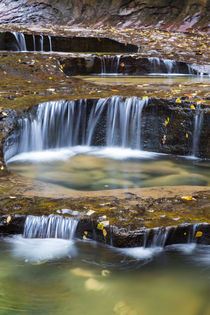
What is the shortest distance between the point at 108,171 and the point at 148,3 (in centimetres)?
1345

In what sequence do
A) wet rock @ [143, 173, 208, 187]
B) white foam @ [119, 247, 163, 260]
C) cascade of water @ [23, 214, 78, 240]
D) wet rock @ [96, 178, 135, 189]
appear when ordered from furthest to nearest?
1. wet rock @ [143, 173, 208, 187]
2. wet rock @ [96, 178, 135, 189]
3. cascade of water @ [23, 214, 78, 240]
4. white foam @ [119, 247, 163, 260]

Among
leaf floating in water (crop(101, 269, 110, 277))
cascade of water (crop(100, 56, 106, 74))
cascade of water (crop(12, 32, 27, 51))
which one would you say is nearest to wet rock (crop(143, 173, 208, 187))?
leaf floating in water (crop(101, 269, 110, 277))

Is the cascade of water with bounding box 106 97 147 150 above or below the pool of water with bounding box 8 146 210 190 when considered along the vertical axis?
above

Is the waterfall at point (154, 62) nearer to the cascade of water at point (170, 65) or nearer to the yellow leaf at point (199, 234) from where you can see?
the cascade of water at point (170, 65)

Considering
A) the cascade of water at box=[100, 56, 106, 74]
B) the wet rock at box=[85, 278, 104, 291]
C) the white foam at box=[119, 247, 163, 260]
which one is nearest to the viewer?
the wet rock at box=[85, 278, 104, 291]

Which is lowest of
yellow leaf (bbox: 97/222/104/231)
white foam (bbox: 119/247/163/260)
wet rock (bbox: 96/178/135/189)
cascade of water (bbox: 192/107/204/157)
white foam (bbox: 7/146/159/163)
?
white foam (bbox: 119/247/163/260)

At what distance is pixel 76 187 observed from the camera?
5105mm

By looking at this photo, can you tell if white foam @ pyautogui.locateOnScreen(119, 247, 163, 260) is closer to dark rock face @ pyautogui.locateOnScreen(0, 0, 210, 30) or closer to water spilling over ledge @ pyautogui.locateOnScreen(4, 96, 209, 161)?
water spilling over ledge @ pyautogui.locateOnScreen(4, 96, 209, 161)

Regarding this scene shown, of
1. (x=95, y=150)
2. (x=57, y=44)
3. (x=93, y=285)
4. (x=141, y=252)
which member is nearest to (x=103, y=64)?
(x=57, y=44)

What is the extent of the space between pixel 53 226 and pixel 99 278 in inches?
28.0

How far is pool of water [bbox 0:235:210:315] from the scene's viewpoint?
295 centimetres

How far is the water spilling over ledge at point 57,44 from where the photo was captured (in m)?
11.9

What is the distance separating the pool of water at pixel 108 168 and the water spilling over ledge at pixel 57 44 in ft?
20.1

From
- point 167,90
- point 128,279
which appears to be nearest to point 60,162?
point 167,90
